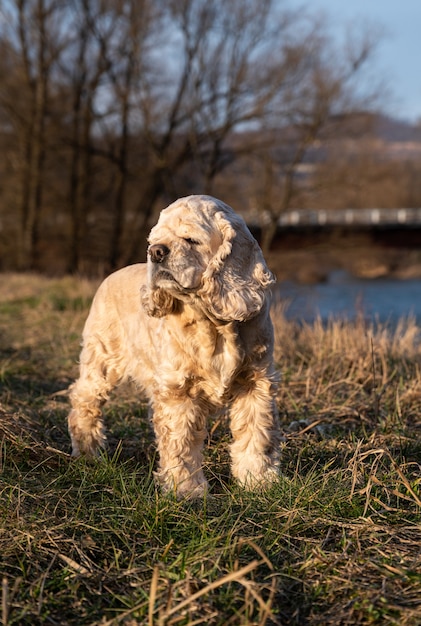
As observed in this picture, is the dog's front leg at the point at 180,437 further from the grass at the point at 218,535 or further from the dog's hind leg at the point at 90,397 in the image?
the dog's hind leg at the point at 90,397

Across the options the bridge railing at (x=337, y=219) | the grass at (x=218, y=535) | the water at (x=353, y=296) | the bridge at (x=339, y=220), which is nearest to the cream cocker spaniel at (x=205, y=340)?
the grass at (x=218, y=535)

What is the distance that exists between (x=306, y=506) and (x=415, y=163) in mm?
47069

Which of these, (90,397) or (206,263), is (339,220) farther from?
(206,263)

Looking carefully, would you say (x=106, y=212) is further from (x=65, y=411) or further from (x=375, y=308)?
(x=65, y=411)

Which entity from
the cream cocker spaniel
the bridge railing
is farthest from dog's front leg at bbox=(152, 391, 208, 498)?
the bridge railing

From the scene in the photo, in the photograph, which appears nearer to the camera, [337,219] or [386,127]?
[386,127]

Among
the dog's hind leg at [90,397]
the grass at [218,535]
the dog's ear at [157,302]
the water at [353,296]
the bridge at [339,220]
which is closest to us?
the grass at [218,535]

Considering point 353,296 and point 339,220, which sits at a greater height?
point 339,220

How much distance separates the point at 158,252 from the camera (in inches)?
122

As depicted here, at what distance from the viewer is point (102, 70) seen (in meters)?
21.2

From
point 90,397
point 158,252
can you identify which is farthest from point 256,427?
point 90,397

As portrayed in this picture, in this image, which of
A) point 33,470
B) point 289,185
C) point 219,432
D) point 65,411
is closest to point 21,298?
point 65,411

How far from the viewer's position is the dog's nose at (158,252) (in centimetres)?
309

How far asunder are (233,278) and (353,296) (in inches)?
632
